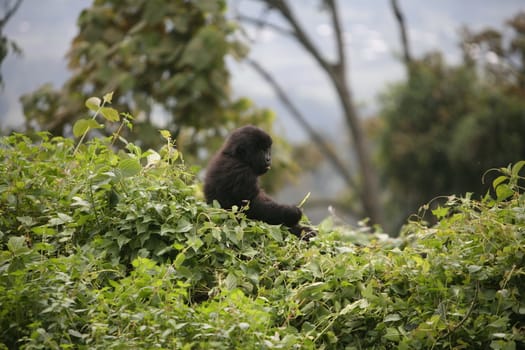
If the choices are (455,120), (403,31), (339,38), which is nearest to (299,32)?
(339,38)

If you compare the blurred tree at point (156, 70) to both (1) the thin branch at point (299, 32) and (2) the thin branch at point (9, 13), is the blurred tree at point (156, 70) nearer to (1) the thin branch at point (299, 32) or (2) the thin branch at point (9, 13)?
(2) the thin branch at point (9, 13)

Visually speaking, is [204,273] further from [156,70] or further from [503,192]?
[156,70]

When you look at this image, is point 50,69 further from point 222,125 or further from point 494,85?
point 494,85

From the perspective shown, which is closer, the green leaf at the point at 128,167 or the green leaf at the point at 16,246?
the green leaf at the point at 16,246

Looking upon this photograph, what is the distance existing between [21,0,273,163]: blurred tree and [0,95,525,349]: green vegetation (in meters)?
5.11

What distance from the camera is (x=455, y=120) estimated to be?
48.6 feet

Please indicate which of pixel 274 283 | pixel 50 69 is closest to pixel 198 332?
pixel 274 283

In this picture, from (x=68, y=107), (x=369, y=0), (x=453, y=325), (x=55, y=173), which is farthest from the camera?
(x=369, y=0)

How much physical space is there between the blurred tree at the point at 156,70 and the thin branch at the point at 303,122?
638 cm

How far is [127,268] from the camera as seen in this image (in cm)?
322

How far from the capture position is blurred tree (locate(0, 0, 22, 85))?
6469 mm

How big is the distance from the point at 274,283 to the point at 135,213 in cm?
87

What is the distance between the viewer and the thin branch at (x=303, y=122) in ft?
51.6

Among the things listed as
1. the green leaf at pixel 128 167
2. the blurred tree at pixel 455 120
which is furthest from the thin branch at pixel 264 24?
the green leaf at pixel 128 167
